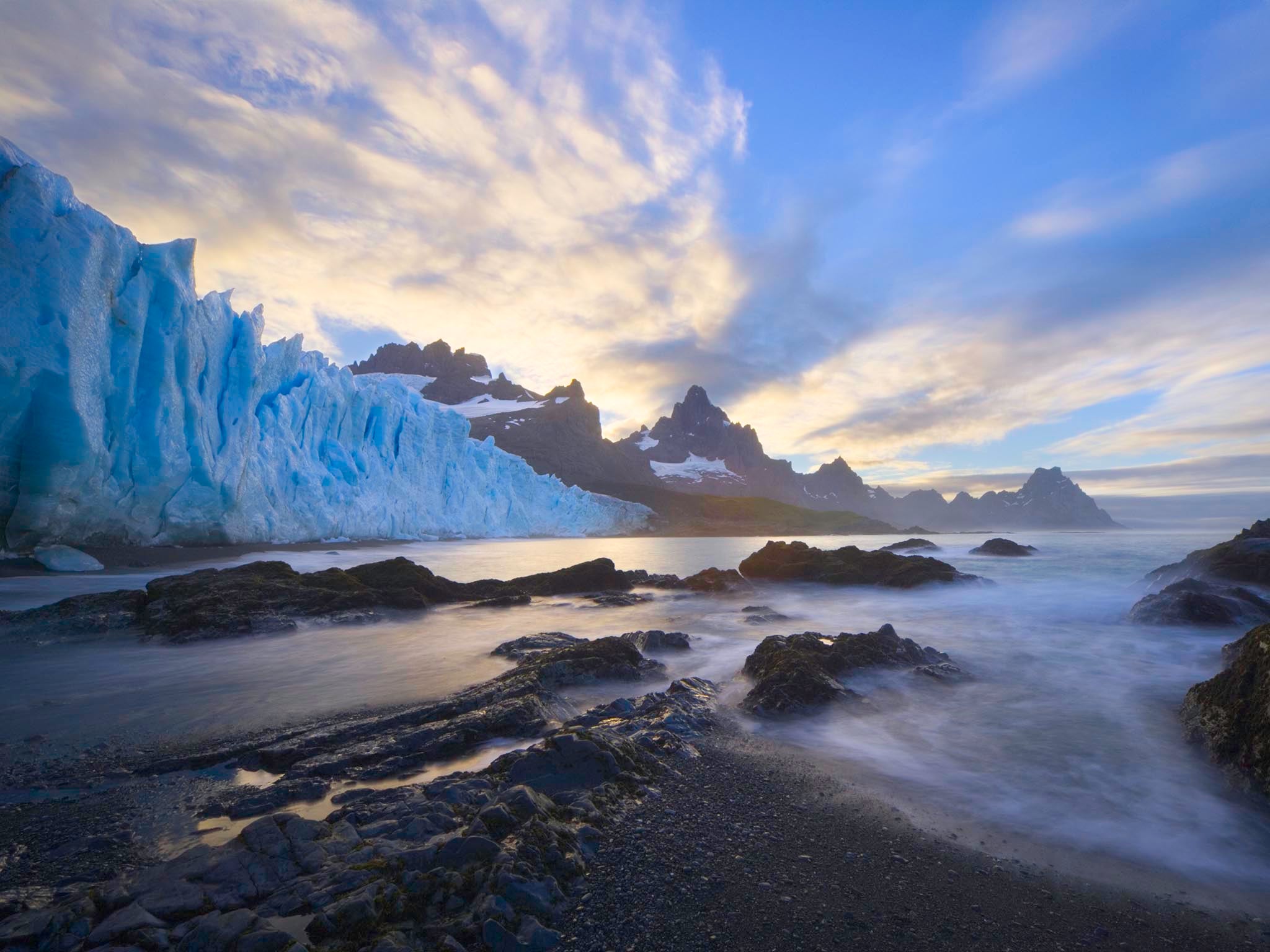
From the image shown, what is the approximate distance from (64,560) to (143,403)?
525 centimetres

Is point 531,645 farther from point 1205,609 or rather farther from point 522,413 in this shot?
point 522,413

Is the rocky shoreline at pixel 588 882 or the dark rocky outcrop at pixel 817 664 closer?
the rocky shoreline at pixel 588 882

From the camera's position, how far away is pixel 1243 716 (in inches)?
196

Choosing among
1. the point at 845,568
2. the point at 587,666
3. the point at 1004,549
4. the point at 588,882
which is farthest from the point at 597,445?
the point at 588,882

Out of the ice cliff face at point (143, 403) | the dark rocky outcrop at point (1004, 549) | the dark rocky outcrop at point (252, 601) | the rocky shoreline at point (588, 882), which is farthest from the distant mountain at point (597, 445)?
the rocky shoreline at point (588, 882)

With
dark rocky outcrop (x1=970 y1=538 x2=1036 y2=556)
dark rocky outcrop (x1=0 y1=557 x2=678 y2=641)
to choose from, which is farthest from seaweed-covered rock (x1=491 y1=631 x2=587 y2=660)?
dark rocky outcrop (x1=970 y1=538 x2=1036 y2=556)

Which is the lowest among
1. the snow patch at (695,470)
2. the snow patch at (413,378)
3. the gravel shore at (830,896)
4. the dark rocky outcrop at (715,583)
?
the dark rocky outcrop at (715,583)

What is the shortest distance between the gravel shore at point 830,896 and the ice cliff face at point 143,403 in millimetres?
19956

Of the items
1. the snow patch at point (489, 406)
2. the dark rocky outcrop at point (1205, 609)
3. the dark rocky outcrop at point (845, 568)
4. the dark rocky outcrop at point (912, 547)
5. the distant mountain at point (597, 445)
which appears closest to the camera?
the dark rocky outcrop at point (1205, 609)

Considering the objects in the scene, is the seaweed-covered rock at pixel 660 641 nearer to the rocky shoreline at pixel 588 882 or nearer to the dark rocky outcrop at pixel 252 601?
the rocky shoreline at pixel 588 882

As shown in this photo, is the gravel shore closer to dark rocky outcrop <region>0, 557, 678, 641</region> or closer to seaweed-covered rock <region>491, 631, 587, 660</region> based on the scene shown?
seaweed-covered rock <region>491, 631, 587, 660</region>

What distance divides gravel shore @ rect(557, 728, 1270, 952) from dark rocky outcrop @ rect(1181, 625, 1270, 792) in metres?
2.28

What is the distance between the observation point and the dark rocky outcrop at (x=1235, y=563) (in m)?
14.2

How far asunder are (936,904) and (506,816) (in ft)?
8.06
